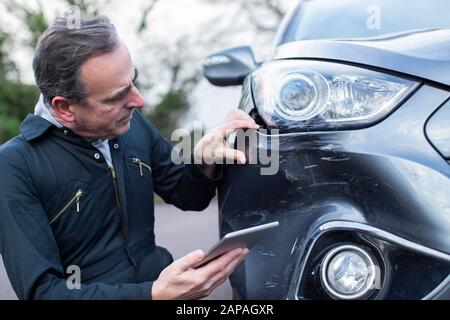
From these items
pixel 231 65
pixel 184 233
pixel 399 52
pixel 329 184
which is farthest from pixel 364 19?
pixel 184 233

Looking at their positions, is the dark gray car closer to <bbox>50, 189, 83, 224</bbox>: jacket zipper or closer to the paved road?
<bbox>50, 189, 83, 224</bbox>: jacket zipper

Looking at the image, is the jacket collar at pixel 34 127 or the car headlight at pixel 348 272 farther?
the jacket collar at pixel 34 127

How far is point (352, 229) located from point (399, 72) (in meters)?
0.44

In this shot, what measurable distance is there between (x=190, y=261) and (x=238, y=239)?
145mm

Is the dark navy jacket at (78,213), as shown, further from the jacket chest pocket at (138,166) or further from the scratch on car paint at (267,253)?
the scratch on car paint at (267,253)

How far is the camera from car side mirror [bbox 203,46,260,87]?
256cm

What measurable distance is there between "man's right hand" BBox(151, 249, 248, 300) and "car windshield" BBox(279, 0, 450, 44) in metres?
1.14

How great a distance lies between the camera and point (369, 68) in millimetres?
1466

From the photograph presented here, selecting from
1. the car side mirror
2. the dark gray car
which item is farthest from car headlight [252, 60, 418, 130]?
the car side mirror

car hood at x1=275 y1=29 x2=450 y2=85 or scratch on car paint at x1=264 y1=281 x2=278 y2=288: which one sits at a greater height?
car hood at x1=275 y1=29 x2=450 y2=85

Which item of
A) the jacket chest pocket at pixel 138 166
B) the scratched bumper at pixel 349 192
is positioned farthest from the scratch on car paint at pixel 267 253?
the jacket chest pocket at pixel 138 166

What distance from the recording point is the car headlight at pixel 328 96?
4.64 ft

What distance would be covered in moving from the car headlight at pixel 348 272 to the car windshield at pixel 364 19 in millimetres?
1008

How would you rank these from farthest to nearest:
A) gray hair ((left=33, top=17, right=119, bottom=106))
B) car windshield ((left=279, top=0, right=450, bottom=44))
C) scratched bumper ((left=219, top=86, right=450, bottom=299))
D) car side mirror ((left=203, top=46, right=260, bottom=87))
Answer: car side mirror ((left=203, top=46, right=260, bottom=87)), car windshield ((left=279, top=0, right=450, bottom=44)), gray hair ((left=33, top=17, right=119, bottom=106)), scratched bumper ((left=219, top=86, right=450, bottom=299))
